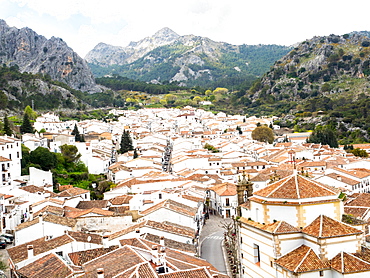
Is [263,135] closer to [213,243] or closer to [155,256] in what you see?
[213,243]

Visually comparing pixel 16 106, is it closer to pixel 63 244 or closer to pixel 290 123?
pixel 290 123

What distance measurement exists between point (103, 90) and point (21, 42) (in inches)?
1654

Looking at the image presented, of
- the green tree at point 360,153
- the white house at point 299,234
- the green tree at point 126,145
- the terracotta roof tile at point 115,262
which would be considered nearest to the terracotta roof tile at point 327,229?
the white house at point 299,234

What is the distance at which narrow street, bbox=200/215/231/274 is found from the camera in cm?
2986

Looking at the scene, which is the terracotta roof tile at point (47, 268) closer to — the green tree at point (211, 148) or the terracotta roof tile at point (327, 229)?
the terracotta roof tile at point (327, 229)

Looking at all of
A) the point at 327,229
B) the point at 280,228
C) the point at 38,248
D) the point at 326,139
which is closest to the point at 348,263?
the point at 327,229

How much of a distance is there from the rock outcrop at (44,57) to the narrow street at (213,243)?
138 m

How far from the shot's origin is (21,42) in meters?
184

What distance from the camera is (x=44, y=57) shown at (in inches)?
7042

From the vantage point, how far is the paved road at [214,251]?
29345 millimetres

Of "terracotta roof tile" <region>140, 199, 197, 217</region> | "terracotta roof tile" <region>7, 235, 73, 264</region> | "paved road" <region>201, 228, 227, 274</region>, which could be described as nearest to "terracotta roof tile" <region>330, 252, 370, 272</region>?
"paved road" <region>201, 228, 227, 274</region>

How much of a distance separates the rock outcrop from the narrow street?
138 meters

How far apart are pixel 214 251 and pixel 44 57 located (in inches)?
6458

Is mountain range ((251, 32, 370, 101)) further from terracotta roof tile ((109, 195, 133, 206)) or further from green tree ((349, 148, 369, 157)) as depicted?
terracotta roof tile ((109, 195, 133, 206))
